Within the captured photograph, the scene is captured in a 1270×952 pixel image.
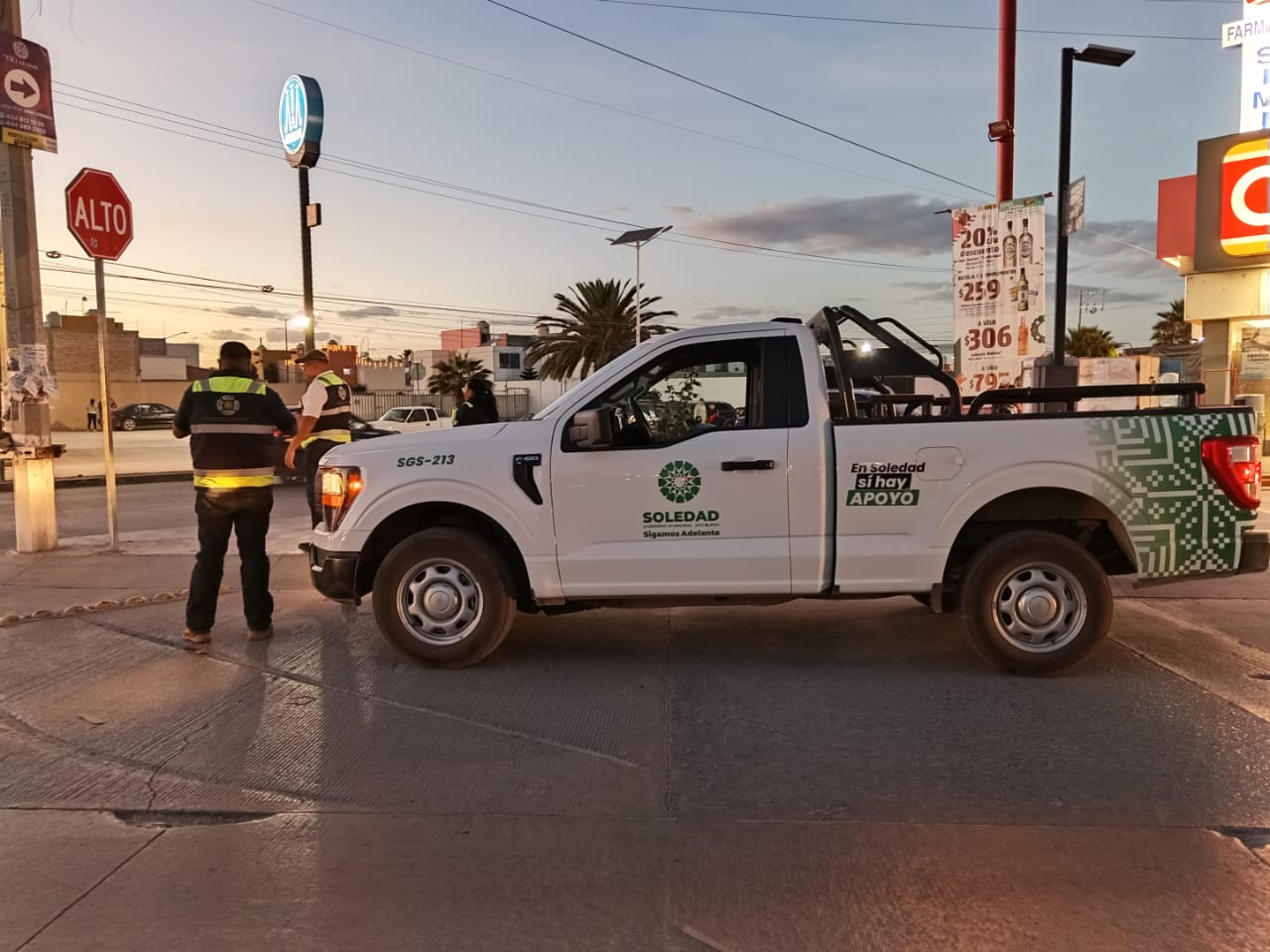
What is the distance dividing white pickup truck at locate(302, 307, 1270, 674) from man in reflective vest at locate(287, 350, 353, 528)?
101 inches

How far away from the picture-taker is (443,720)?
15.4 ft

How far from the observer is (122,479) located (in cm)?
1806

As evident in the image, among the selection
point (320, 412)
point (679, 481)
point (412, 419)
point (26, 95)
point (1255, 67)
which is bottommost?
point (679, 481)

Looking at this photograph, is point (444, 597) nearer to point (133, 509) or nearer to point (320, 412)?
point (320, 412)

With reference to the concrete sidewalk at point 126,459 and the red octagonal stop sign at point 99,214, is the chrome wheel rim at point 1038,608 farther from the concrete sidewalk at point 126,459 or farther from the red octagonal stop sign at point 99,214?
the concrete sidewalk at point 126,459

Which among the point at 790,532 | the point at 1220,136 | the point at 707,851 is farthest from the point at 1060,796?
the point at 1220,136

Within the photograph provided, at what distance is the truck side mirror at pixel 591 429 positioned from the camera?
16.8ft

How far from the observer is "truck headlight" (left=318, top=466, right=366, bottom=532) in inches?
217

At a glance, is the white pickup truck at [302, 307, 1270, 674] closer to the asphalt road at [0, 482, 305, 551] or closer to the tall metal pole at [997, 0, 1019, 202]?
the asphalt road at [0, 482, 305, 551]

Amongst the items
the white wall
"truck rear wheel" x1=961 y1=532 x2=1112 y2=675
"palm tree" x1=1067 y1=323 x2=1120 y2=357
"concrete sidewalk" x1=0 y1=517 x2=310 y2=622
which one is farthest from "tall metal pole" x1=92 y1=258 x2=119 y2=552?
the white wall

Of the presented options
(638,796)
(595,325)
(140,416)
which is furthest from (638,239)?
(638,796)

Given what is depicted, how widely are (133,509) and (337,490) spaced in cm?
994

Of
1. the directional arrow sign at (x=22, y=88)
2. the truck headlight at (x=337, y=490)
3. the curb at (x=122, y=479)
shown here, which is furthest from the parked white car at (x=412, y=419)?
the truck headlight at (x=337, y=490)

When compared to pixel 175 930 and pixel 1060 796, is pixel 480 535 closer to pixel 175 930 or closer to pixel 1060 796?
pixel 175 930
